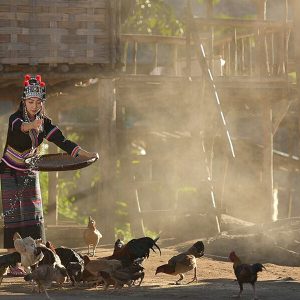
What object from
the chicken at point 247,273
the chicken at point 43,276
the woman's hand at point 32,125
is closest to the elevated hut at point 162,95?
the woman's hand at point 32,125

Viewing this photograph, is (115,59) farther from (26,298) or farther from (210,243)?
(26,298)

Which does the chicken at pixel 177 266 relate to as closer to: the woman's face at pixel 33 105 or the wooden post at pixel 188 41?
the woman's face at pixel 33 105

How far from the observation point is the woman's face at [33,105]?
11.0m

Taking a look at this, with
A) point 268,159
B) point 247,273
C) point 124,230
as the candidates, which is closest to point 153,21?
point 124,230

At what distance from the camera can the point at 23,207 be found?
37.2ft

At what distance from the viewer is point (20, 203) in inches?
446

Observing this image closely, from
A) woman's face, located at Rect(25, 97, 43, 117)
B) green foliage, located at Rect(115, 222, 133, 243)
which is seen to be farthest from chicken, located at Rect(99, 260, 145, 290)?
green foliage, located at Rect(115, 222, 133, 243)

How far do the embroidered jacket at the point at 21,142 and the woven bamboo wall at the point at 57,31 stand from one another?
5273mm

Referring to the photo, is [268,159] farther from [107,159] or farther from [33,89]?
[33,89]

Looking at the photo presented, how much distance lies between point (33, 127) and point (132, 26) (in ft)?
60.4

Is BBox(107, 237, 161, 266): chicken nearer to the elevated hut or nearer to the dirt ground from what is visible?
the dirt ground

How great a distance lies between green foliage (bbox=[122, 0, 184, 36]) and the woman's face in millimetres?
17180

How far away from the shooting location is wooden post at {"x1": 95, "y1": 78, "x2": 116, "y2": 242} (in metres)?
17.9

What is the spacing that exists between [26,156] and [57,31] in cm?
570
